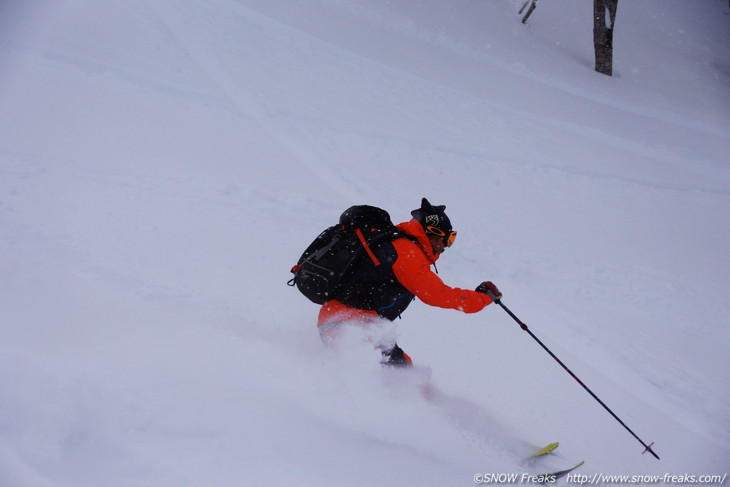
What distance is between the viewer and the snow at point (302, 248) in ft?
10.6

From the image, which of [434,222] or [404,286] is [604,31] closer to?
[434,222]

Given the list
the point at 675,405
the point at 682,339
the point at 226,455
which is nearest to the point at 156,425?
the point at 226,455

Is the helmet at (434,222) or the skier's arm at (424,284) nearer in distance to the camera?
the skier's arm at (424,284)

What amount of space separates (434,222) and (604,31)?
14.5m

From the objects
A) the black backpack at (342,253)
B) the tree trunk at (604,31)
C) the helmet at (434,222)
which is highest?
the tree trunk at (604,31)

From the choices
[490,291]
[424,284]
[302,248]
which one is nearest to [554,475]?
[490,291]

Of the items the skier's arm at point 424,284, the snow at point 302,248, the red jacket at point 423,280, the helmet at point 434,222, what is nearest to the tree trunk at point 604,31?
the snow at point 302,248

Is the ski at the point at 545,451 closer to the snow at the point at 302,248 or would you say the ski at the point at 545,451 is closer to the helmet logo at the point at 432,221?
the snow at the point at 302,248

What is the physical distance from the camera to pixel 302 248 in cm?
604

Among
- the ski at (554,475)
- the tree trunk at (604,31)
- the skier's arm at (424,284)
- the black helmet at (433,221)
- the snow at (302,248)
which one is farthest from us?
the tree trunk at (604,31)

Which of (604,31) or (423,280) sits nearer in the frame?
(423,280)

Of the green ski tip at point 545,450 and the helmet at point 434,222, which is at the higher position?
the helmet at point 434,222

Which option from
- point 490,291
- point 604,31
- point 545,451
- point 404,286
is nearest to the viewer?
point 404,286

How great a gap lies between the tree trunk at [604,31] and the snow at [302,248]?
2.23 m
